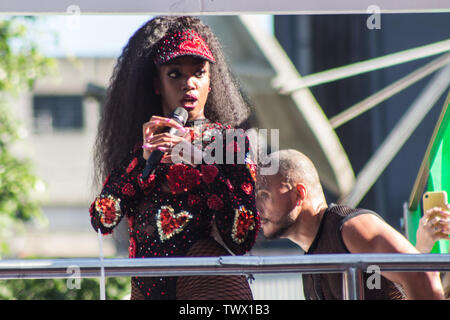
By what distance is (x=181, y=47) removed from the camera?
251cm

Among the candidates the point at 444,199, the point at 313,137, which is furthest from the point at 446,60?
the point at 444,199

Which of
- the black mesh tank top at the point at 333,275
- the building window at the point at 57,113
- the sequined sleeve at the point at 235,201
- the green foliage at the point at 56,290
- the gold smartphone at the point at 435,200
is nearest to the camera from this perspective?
the sequined sleeve at the point at 235,201

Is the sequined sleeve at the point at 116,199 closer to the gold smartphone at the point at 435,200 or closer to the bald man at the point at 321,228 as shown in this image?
the bald man at the point at 321,228

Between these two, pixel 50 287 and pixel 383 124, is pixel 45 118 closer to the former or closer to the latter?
pixel 383 124

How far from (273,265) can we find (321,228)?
973mm

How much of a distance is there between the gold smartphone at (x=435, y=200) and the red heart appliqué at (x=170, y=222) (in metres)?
1.10

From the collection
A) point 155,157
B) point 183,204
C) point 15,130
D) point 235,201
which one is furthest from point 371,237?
point 15,130

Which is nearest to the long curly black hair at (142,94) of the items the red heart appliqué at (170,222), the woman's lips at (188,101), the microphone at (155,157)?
the woman's lips at (188,101)

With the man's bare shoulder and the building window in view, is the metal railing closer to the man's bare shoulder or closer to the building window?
the man's bare shoulder

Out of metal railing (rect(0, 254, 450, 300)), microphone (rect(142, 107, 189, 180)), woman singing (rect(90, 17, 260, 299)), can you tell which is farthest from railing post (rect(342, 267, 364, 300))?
microphone (rect(142, 107, 189, 180))

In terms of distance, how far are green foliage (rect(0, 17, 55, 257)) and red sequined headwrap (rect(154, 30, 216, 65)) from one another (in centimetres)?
384

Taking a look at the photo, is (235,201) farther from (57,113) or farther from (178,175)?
(57,113)

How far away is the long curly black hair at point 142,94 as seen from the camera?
2633 millimetres

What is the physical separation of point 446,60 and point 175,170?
3726mm
